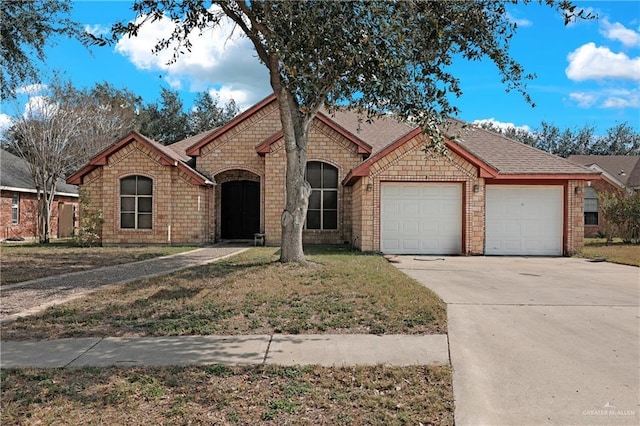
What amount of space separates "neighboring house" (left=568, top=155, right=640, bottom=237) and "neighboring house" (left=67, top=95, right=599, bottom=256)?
1212 centimetres

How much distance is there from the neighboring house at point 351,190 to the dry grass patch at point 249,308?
6909 mm

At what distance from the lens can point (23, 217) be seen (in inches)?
1021

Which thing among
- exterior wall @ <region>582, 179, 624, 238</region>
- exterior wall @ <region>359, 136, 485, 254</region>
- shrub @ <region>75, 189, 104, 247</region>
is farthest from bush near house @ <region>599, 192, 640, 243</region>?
shrub @ <region>75, 189, 104, 247</region>

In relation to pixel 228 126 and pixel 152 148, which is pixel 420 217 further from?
pixel 152 148

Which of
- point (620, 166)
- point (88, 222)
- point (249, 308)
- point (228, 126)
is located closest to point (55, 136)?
point (88, 222)

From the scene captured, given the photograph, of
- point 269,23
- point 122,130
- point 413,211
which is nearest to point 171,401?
point 269,23

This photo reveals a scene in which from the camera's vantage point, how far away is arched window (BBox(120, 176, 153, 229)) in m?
19.0

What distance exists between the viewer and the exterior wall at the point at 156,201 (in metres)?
18.9

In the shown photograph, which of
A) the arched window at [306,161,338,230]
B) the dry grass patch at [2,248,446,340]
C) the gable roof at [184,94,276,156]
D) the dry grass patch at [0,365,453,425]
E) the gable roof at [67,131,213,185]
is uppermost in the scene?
the gable roof at [184,94,276,156]

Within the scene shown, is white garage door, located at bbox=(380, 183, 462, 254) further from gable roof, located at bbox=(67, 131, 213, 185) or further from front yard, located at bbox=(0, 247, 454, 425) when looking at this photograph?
front yard, located at bbox=(0, 247, 454, 425)

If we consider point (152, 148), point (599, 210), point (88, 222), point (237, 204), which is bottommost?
point (88, 222)

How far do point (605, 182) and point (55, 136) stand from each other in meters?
32.4

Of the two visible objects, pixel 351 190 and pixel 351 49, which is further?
pixel 351 190

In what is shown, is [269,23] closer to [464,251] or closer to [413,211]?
[413,211]
